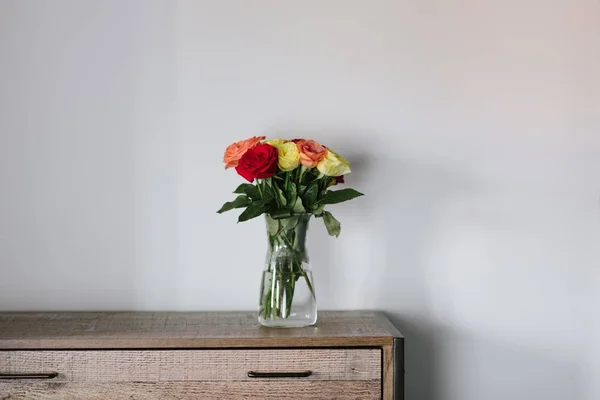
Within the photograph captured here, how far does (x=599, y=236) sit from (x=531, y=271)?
0.77 ft

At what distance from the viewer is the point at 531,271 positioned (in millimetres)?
2221

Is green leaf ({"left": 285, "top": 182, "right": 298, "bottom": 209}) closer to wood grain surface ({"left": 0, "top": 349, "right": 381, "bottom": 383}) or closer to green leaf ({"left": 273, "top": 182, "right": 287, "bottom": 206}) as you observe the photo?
green leaf ({"left": 273, "top": 182, "right": 287, "bottom": 206})

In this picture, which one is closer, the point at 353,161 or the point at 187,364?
the point at 187,364

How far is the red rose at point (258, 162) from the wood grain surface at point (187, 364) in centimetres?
43

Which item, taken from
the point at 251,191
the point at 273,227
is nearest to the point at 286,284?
the point at 273,227

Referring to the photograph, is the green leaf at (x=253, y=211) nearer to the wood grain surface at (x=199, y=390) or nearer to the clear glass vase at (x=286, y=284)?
the clear glass vase at (x=286, y=284)

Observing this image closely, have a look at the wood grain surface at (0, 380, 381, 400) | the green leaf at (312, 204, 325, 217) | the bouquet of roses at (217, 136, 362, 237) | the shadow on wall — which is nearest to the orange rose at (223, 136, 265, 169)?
the bouquet of roses at (217, 136, 362, 237)

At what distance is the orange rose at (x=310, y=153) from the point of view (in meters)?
1.86

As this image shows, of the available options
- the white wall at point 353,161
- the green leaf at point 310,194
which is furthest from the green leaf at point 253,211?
the white wall at point 353,161

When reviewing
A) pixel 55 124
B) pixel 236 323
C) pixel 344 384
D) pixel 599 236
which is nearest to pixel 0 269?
pixel 55 124

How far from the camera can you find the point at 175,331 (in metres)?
1.87

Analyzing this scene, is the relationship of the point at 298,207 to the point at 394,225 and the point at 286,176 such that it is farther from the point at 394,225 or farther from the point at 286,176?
the point at 394,225

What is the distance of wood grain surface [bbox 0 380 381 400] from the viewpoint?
1757 millimetres

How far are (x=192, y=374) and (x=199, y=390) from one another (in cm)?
4
